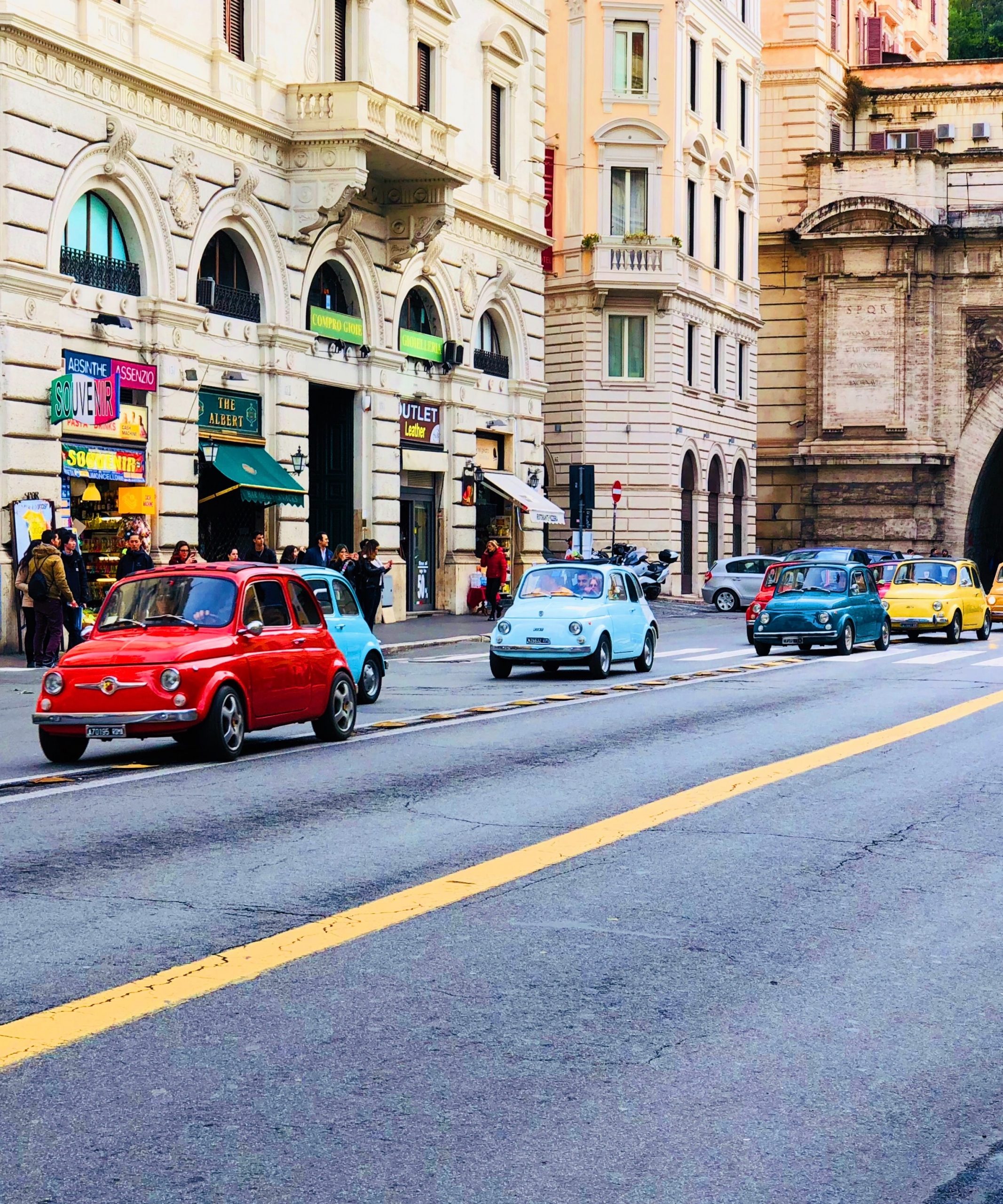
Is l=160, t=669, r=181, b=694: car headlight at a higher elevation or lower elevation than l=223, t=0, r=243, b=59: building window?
lower

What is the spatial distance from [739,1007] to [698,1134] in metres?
Result: 1.41

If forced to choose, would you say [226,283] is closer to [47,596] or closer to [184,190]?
[184,190]

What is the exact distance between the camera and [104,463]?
28.2m

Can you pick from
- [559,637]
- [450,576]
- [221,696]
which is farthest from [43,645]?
[450,576]

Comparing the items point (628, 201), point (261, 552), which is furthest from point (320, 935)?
point (628, 201)

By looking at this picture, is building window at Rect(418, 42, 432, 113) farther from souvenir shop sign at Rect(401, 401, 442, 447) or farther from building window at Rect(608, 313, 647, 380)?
building window at Rect(608, 313, 647, 380)

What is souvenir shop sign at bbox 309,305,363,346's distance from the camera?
34219mm

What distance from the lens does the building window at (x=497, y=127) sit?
136 feet

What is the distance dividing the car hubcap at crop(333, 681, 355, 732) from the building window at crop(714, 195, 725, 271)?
43.0 metres

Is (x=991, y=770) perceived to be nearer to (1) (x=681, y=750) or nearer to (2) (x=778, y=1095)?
(1) (x=681, y=750)

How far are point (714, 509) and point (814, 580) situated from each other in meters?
29.0

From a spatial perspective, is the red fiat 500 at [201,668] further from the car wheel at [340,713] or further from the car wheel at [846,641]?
the car wheel at [846,641]

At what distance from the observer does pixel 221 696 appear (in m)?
13.9

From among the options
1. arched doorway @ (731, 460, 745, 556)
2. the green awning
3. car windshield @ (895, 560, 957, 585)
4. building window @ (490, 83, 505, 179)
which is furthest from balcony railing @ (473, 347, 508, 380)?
arched doorway @ (731, 460, 745, 556)
